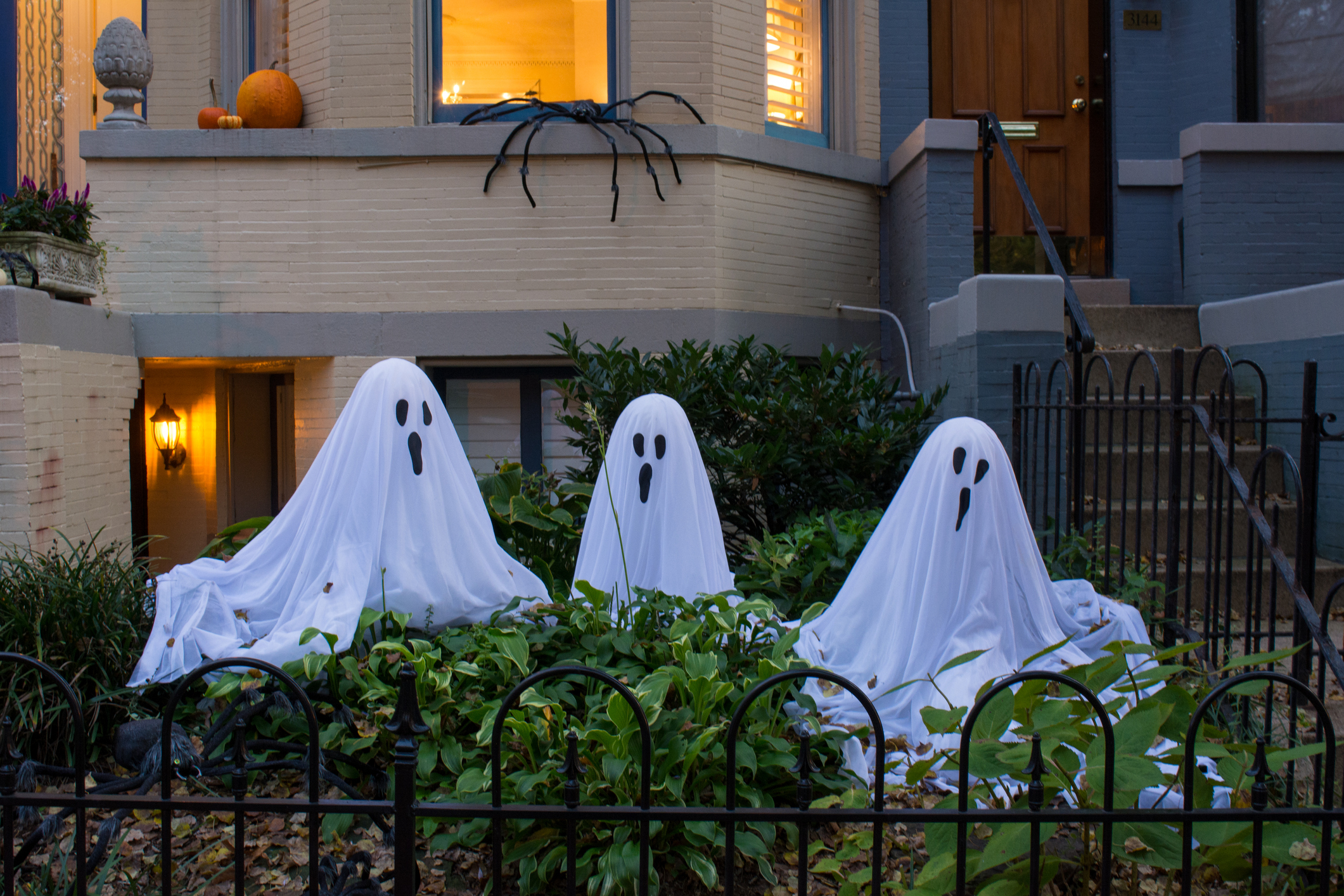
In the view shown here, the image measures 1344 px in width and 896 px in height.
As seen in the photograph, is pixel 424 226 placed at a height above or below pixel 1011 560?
above

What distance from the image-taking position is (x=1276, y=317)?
5.99 meters

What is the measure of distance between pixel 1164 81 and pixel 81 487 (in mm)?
9119

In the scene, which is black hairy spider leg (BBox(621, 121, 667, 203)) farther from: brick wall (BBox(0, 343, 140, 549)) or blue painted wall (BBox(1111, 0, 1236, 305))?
blue painted wall (BBox(1111, 0, 1236, 305))

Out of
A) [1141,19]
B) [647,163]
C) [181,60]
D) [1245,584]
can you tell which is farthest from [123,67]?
[1141,19]

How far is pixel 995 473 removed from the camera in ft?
12.3

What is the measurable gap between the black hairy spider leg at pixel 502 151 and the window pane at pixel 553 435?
1.51m

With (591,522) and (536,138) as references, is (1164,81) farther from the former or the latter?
(591,522)

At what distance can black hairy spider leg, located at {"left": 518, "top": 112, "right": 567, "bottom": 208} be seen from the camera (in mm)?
6598

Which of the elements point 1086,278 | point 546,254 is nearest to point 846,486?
point 546,254

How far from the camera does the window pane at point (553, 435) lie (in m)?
7.05

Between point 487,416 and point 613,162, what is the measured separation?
211 cm

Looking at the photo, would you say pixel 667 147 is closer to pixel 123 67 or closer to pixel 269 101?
pixel 269 101

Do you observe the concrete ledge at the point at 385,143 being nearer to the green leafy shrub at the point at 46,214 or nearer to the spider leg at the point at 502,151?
the spider leg at the point at 502,151

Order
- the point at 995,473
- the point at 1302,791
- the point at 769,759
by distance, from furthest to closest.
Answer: the point at 995,473 → the point at 1302,791 → the point at 769,759
